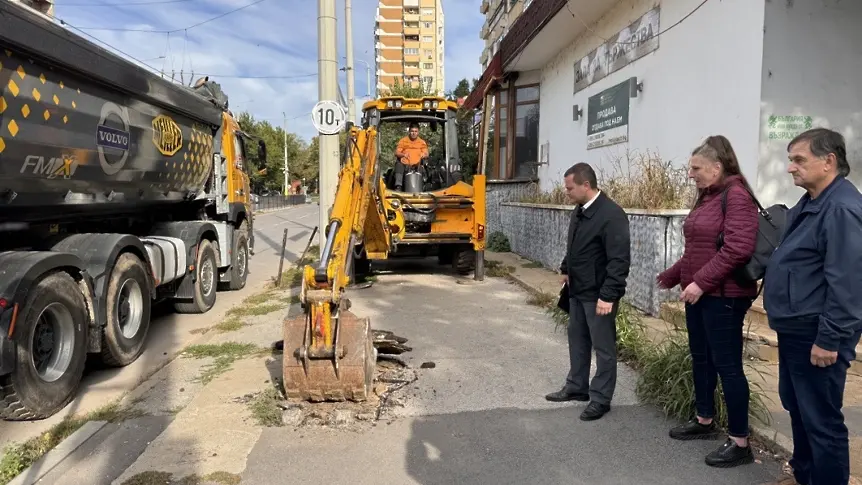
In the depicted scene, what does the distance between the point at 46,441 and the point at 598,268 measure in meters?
4.08

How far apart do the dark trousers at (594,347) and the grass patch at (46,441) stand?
3.44 m

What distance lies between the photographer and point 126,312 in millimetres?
5938

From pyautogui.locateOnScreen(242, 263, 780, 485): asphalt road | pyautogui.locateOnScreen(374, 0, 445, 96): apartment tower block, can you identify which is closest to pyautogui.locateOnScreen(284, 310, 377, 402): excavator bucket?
pyautogui.locateOnScreen(242, 263, 780, 485): asphalt road

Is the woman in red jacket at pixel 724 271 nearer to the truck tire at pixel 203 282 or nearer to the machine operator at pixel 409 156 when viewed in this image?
the truck tire at pixel 203 282

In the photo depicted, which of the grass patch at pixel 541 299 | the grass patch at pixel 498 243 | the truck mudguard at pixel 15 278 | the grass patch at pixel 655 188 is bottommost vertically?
the grass patch at pixel 541 299

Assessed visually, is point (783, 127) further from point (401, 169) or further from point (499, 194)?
point (499, 194)

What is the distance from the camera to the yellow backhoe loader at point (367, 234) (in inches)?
169

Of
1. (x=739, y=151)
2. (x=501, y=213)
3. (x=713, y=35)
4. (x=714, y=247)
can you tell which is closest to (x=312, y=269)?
(x=714, y=247)

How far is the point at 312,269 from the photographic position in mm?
4266

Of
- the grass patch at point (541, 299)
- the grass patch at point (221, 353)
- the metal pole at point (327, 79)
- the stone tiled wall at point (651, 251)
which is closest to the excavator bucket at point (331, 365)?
the grass patch at point (221, 353)

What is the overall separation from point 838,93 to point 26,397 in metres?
8.92

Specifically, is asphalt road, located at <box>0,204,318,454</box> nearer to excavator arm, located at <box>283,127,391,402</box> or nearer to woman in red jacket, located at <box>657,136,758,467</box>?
excavator arm, located at <box>283,127,391,402</box>

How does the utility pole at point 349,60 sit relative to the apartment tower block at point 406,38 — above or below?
Answer: below

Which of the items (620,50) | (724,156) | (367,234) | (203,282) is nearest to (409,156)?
(367,234)
